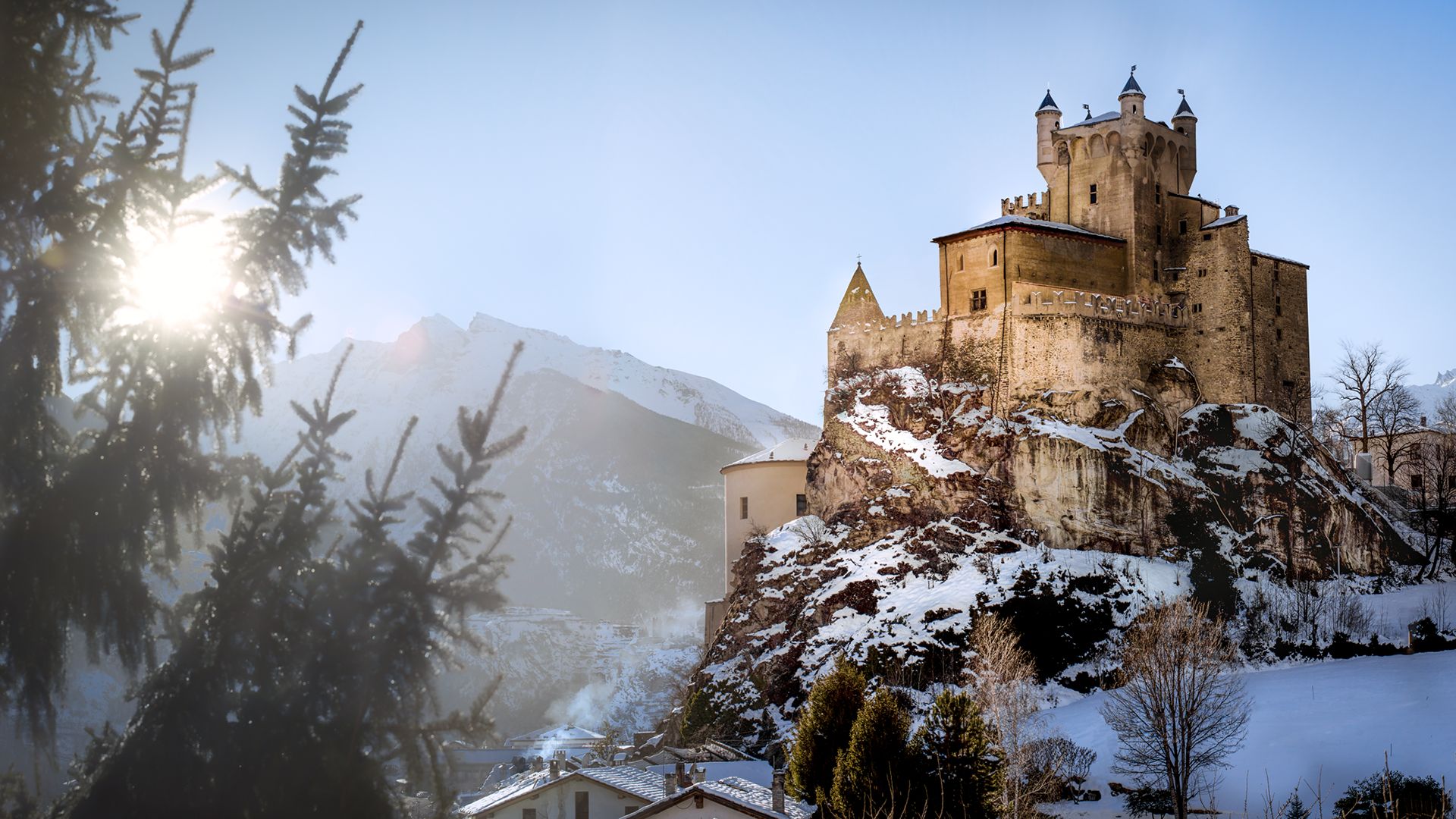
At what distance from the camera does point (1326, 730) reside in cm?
4634

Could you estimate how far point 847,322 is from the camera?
70.5m

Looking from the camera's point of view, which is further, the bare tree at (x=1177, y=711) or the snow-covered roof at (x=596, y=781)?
the bare tree at (x=1177, y=711)

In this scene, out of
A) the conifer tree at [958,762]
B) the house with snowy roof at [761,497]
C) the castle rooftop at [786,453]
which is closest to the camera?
the conifer tree at [958,762]

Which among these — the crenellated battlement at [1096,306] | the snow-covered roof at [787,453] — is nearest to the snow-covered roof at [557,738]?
the snow-covered roof at [787,453]

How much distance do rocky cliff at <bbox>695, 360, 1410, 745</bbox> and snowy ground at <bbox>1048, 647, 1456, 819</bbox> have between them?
19.6 feet

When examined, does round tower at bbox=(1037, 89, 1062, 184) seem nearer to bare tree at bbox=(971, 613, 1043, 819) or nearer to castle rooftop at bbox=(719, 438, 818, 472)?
castle rooftop at bbox=(719, 438, 818, 472)

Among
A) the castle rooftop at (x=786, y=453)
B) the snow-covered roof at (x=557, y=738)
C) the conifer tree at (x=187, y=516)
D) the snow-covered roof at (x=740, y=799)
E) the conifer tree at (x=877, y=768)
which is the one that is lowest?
the snow-covered roof at (x=557, y=738)

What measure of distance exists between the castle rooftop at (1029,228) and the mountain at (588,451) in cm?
7865

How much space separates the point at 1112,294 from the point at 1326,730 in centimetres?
2587

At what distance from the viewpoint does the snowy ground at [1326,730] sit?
43.0 metres

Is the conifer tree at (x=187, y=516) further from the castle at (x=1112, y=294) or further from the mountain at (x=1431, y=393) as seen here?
the mountain at (x=1431, y=393)

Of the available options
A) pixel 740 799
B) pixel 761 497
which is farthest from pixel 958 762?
pixel 761 497

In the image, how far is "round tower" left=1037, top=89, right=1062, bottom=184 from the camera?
231 ft

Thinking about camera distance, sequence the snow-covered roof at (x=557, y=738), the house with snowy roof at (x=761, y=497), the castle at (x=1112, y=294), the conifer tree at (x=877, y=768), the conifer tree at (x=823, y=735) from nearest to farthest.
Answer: the conifer tree at (x=877, y=768) → the conifer tree at (x=823, y=735) → the castle at (x=1112, y=294) → the house with snowy roof at (x=761, y=497) → the snow-covered roof at (x=557, y=738)
